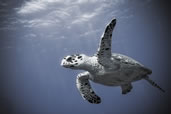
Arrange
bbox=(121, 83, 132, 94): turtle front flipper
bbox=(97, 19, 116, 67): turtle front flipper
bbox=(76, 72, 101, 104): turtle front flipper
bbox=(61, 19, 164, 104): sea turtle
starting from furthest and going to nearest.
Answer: bbox=(121, 83, 132, 94): turtle front flipper < bbox=(76, 72, 101, 104): turtle front flipper < bbox=(61, 19, 164, 104): sea turtle < bbox=(97, 19, 116, 67): turtle front flipper

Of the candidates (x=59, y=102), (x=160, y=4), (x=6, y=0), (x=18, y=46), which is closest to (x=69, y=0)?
(x=6, y=0)

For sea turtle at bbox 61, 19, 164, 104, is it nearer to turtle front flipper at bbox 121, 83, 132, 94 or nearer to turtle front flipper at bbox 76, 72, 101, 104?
turtle front flipper at bbox 76, 72, 101, 104

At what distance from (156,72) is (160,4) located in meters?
62.1

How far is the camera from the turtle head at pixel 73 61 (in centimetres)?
441

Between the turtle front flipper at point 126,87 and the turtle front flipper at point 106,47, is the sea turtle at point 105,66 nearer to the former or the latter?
the turtle front flipper at point 106,47

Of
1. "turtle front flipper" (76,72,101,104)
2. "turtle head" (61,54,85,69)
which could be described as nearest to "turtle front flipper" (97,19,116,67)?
"turtle head" (61,54,85,69)

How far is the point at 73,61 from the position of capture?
4.53 meters

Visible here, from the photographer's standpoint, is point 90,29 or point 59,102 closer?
point 90,29

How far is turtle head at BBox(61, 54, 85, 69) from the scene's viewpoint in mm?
4408

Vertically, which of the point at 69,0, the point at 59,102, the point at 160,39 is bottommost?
the point at 69,0

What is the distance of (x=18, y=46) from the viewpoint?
24938 millimetres

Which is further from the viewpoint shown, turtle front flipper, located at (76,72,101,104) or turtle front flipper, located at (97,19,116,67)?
turtle front flipper, located at (76,72,101,104)

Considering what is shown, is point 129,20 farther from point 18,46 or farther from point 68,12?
point 18,46

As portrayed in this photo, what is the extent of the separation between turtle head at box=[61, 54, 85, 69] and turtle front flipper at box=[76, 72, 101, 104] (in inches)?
26.0
